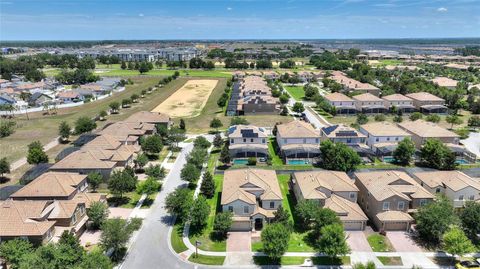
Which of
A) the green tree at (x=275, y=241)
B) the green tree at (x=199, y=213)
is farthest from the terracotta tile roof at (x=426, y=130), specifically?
the green tree at (x=199, y=213)

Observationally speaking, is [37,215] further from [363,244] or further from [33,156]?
[363,244]

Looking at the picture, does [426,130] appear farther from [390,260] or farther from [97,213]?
[97,213]

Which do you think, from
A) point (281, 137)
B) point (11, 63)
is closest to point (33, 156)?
point (281, 137)

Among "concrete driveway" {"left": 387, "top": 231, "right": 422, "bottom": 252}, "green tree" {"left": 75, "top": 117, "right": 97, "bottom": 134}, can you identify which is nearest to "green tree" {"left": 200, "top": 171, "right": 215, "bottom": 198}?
"concrete driveway" {"left": 387, "top": 231, "right": 422, "bottom": 252}

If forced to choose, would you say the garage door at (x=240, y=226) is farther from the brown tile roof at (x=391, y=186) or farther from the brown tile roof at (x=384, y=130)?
the brown tile roof at (x=384, y=130)

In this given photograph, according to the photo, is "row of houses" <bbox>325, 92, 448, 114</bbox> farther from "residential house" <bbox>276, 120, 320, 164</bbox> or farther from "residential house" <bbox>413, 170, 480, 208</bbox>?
"residential house" <bbox>413, 170, 480, 208</bbox>

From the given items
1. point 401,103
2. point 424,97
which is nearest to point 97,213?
point 401,103
